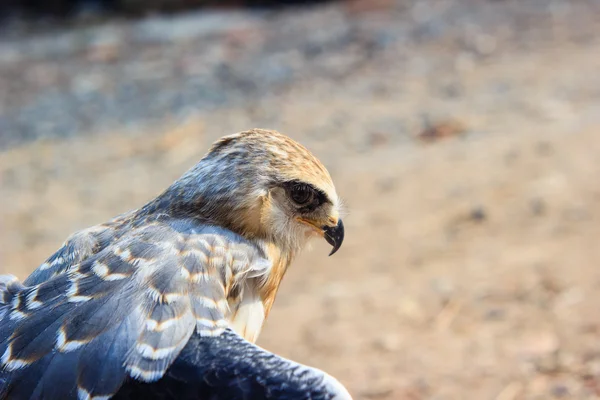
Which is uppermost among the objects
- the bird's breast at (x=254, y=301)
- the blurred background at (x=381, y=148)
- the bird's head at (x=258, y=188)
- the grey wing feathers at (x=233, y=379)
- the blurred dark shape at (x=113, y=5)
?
the blurred dark shape at (x=113, y=5)

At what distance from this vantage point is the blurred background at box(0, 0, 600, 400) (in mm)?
6238

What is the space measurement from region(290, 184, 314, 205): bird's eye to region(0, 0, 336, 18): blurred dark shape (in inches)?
468

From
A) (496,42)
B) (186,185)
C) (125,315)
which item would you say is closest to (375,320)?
(186,185)

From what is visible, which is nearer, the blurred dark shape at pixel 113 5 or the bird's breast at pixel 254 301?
the bird's breast at pixel 254 301

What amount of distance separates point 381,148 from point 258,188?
6.08 metres

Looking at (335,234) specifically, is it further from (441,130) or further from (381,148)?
(441,130)

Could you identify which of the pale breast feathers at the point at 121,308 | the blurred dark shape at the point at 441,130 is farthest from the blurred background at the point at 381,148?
the pale breast feathers at the point at 121,308

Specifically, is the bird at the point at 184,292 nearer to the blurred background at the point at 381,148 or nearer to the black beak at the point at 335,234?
the black beak at the point at 335,234

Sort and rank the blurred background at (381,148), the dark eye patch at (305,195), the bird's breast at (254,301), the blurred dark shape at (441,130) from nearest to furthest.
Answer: the bird's breast at (254,301) → the dark eye patch at (305,195) → the blurred background at (381,148) → the blurred dark shape at (441,130)

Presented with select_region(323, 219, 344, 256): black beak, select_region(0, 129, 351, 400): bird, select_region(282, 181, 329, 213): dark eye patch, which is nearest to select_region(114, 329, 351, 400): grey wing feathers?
select_region(0, 129, 351, 400): bird

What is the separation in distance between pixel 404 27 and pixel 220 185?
403 inches

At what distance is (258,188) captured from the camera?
3947mm

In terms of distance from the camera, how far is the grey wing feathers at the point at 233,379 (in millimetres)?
3150

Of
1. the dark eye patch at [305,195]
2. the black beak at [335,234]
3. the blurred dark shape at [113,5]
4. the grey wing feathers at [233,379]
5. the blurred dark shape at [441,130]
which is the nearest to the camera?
the grey wing feathers at [233,379]
